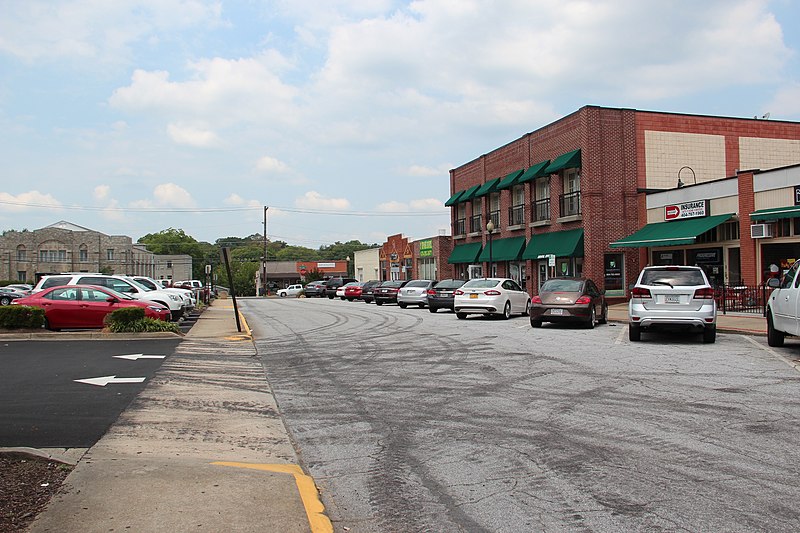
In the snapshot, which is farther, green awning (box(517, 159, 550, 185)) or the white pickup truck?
green awning (box(517, 159, 550, 185))

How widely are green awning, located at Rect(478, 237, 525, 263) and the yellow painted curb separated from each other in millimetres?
33130

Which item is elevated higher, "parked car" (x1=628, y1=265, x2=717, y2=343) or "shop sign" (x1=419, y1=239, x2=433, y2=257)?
"shop sign" (x1=419, y1=239, x2=433, y2=257)

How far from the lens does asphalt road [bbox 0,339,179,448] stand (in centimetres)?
701

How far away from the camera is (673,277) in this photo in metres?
15.4

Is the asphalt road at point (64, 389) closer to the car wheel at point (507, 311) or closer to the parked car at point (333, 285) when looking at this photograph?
the car wheel at point (507, 311)

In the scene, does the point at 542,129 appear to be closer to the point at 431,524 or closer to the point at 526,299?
the point at 526,299

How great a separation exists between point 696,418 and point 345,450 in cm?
388

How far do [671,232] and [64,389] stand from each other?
81.9 ft

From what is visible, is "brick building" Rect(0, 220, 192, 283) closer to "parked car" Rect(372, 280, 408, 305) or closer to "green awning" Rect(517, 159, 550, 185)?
"parked car" Rect(372, 280, 408, 305)

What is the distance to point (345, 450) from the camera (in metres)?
6.67

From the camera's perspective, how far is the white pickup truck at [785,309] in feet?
41.3

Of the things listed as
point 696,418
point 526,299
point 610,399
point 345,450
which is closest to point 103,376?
point 345,450

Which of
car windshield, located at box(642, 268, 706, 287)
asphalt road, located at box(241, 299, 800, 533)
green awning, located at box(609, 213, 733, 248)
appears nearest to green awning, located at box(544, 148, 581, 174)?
green awning, located at box(609, 213, 733, 248)

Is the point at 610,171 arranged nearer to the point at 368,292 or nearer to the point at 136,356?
the point at 368,292
